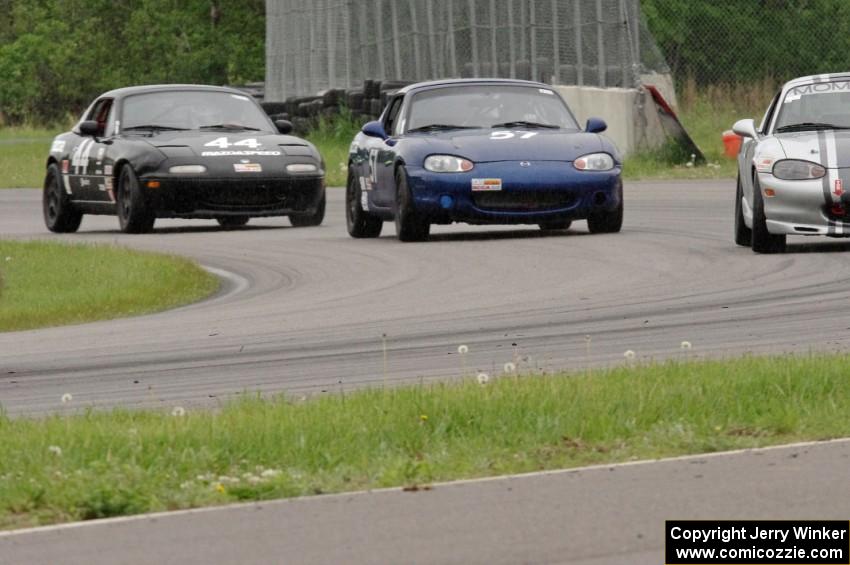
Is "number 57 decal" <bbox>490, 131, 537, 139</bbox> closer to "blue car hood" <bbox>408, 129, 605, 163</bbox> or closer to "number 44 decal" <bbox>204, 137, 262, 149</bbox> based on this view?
"blue car hood" <bbox>408, 129, 605, 163</bbox>

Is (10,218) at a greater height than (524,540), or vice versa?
(524,540)

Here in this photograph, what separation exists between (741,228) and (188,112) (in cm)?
670

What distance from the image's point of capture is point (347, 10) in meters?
43.3

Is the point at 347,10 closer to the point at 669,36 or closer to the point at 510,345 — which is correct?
the point at 669,36

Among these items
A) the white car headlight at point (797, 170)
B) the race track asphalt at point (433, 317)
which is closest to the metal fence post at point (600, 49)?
the race track asphalt at point (433, 317)

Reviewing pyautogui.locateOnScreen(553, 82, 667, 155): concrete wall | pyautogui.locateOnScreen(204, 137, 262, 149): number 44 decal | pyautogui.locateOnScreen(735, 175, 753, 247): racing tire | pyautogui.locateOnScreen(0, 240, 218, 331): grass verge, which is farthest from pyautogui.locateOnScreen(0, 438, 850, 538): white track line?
pyautogui.locateOnScreen(553, 82, 667, 155): concrete wall

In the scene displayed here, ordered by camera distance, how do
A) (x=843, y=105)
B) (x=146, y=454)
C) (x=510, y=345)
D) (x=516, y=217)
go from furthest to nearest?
(x=516, y=217) → (x=843, y=105) → (x=510, y=345) → (x=146, y=454)

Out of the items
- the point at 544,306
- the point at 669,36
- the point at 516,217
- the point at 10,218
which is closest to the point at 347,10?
the point at 669,36

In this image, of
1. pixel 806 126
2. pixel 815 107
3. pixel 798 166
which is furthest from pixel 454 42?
pixel 798 166

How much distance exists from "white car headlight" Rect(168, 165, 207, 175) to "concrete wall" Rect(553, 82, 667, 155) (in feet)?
37.7

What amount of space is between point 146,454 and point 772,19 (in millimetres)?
31561

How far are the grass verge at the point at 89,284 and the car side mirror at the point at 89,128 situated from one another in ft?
10.3

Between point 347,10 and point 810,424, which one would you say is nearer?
point 810,424

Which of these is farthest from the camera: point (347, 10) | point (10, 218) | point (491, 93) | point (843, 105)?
point (347, 10)
